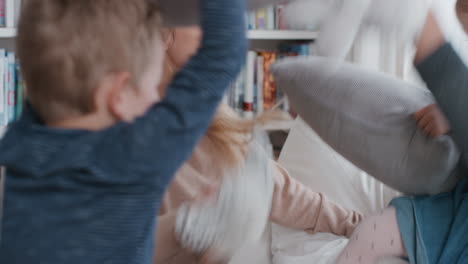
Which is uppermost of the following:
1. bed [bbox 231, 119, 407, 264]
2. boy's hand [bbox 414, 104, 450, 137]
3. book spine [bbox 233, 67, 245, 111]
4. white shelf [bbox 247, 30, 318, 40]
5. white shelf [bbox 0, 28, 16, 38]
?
white shelf [bbox 0, 28, 16, 38]

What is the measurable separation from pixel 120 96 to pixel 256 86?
3.80ft

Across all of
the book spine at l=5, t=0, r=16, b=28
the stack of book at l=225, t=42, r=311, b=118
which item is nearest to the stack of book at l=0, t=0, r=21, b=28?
the book spine at l=5, t=0, r=16, b=28

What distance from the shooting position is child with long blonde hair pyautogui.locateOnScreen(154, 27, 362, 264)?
31.6 inches

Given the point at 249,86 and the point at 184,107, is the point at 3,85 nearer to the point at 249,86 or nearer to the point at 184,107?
the point at 249,86

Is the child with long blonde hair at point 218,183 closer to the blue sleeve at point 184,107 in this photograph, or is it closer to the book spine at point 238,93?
the blue sleeve at point 184,107

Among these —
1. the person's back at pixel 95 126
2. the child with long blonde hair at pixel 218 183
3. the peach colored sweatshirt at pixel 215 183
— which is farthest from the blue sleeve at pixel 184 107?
the peach colored sweatshirt at pixel 215 183

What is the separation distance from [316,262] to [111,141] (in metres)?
0.60

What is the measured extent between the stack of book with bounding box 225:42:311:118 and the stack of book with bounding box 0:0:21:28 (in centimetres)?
64

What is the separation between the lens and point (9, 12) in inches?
55.7

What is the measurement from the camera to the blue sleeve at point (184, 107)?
483 millimetres

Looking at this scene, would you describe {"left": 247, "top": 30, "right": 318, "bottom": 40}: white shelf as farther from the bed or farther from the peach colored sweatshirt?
the peach colored sweatshirt

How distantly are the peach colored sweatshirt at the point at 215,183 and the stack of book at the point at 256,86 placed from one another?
0.61 m

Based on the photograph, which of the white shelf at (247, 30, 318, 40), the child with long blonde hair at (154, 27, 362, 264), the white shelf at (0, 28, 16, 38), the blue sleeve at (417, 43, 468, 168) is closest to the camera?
the blue sleeve at (417, 43, 468, 168)

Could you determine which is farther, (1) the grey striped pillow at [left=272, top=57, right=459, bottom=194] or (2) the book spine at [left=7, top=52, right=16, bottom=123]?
(2) the book spine at [left=7, top=52, right=16, bottom=123]
